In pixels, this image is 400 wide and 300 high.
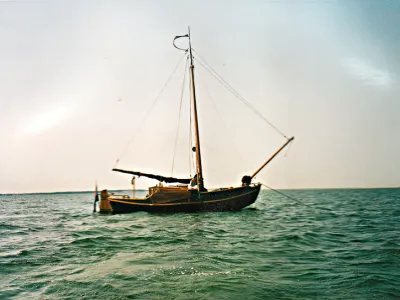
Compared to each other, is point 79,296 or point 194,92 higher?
point 194,92

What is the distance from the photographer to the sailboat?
2565cm

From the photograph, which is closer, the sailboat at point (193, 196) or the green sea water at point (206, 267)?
the green sea water at point (206, 267)

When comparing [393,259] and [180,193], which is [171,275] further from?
[180,193]

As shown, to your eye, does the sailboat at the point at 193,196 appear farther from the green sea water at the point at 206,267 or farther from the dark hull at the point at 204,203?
the green sea water at the point at 206,267

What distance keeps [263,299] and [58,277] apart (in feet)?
18.3

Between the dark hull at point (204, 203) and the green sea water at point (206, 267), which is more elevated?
the dark hull at point (204, 203)

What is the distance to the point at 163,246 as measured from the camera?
11820 mm

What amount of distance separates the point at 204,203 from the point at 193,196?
1204mm

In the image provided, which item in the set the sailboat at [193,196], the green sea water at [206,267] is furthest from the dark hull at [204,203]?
the green sea water at [206,267]

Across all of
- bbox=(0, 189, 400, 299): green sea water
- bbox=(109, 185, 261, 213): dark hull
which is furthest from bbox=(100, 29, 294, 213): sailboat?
bbox=(0, 189, 400, 299): green sea water

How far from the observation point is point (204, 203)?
25.7 metres

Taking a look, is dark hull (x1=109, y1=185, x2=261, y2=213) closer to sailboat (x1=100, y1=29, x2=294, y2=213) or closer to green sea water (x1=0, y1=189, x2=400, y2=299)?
sailboat (x1=100, y1=29, x2=294, y2=213)

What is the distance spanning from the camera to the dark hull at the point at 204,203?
2562 cm

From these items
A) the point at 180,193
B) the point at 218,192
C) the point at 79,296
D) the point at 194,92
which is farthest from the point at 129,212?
the point at 79,296
